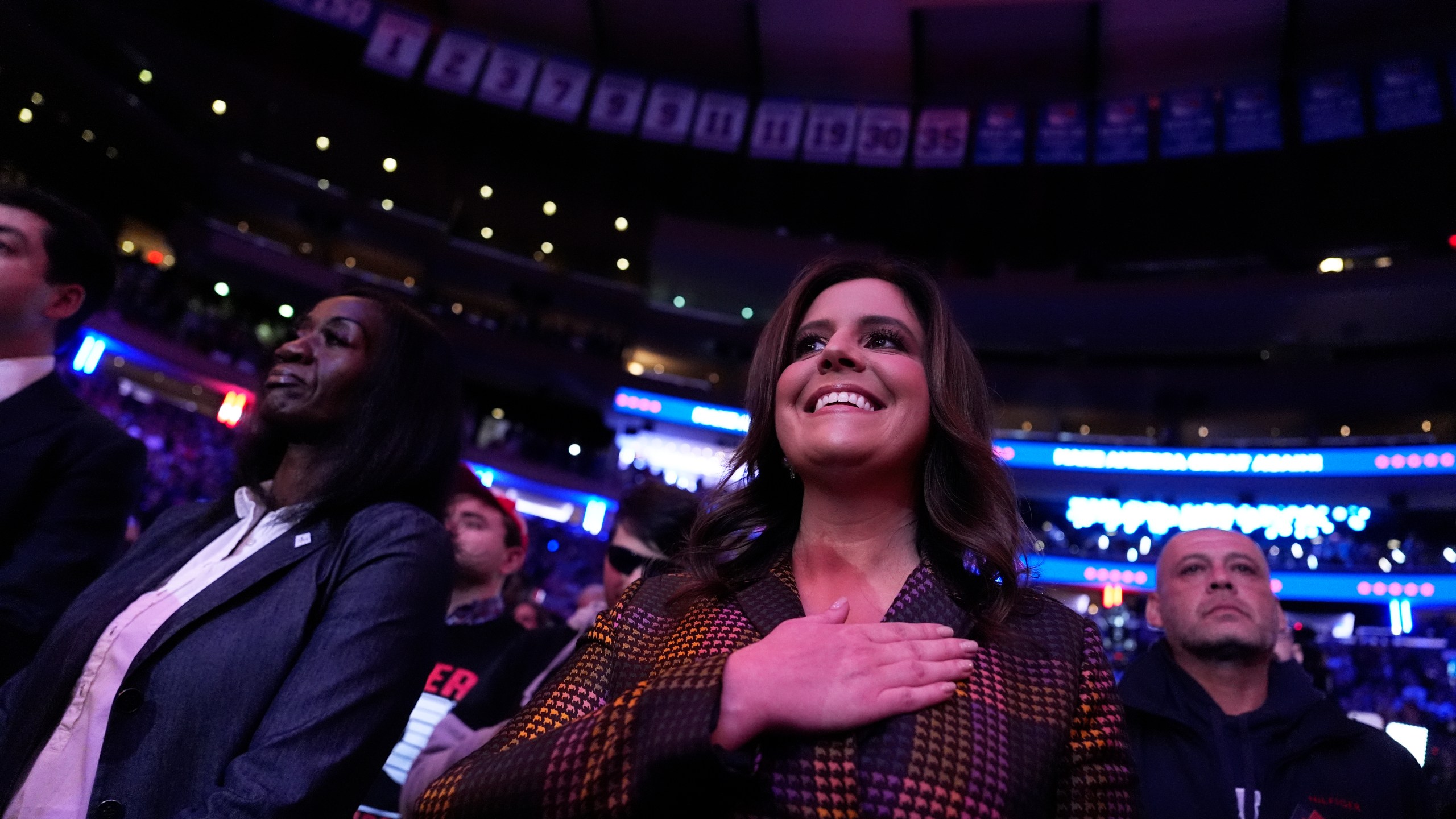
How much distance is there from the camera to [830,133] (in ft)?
55.3

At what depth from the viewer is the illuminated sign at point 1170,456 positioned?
1630cm

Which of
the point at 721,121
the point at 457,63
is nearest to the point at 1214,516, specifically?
the point at 721,121

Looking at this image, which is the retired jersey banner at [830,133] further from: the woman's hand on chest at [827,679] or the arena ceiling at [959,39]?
the woman's hand on chest at [827,679]

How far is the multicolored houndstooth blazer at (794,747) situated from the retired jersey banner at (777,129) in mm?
16361

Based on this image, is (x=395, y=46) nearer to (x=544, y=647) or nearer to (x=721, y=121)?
(x=721, y=121)

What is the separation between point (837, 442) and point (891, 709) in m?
0.44

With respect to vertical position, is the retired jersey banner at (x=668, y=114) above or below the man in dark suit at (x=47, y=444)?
above

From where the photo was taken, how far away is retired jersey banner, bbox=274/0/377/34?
15.1 m

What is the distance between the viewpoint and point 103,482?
87.4 inches

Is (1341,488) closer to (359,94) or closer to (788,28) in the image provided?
(788,28)

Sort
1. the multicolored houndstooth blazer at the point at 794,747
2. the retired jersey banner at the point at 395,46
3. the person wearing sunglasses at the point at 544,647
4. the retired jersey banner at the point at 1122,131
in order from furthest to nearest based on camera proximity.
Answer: the retired jersey banner at the point at 1122,131 < the retired jersey banner at the point at 395,46 < the person wearing sunglasses at the point at 544,647 < the multicolored houndstooth blazer at the point at 794,747

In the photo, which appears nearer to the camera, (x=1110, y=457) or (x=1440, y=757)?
(x=1440, y=757)

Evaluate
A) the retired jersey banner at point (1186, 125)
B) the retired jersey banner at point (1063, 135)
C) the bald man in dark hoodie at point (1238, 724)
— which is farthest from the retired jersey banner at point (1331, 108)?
the bald man in dark hoodie at point (1238, 724)

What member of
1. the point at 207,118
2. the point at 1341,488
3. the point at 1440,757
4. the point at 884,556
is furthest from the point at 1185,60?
the point at 207,118
